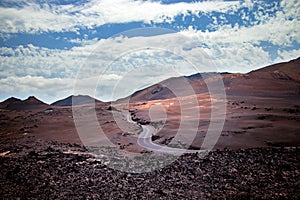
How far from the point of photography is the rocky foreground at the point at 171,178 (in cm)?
1734

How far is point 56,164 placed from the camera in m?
24.6

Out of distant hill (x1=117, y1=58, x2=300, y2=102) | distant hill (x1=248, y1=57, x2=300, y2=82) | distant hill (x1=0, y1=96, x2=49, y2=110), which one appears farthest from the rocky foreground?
distant hill (x1=248, y1=57, x2=300, y2=82)

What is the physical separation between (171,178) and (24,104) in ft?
400

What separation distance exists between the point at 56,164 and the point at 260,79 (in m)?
110

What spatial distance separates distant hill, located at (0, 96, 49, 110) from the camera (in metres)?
121

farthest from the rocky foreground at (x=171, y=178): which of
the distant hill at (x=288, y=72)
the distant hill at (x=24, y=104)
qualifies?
the distant hill at (x=288, y=72)

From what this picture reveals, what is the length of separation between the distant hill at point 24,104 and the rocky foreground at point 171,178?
103 metres

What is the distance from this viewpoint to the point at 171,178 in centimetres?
2028

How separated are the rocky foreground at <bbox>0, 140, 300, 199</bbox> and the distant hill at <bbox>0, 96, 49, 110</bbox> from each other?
102628 mm

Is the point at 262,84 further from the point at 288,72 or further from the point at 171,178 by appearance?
the point at 171,178

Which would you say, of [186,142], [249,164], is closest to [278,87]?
[186,142]

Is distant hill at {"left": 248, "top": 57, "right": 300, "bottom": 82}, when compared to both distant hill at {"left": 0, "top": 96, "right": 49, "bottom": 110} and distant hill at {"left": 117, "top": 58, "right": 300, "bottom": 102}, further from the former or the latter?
distant hill at {"left": 0, "top": 96, "right": 49, "bottom": 110}

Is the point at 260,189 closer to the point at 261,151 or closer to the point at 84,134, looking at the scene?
the point at 261,151

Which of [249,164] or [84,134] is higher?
[249,164]
